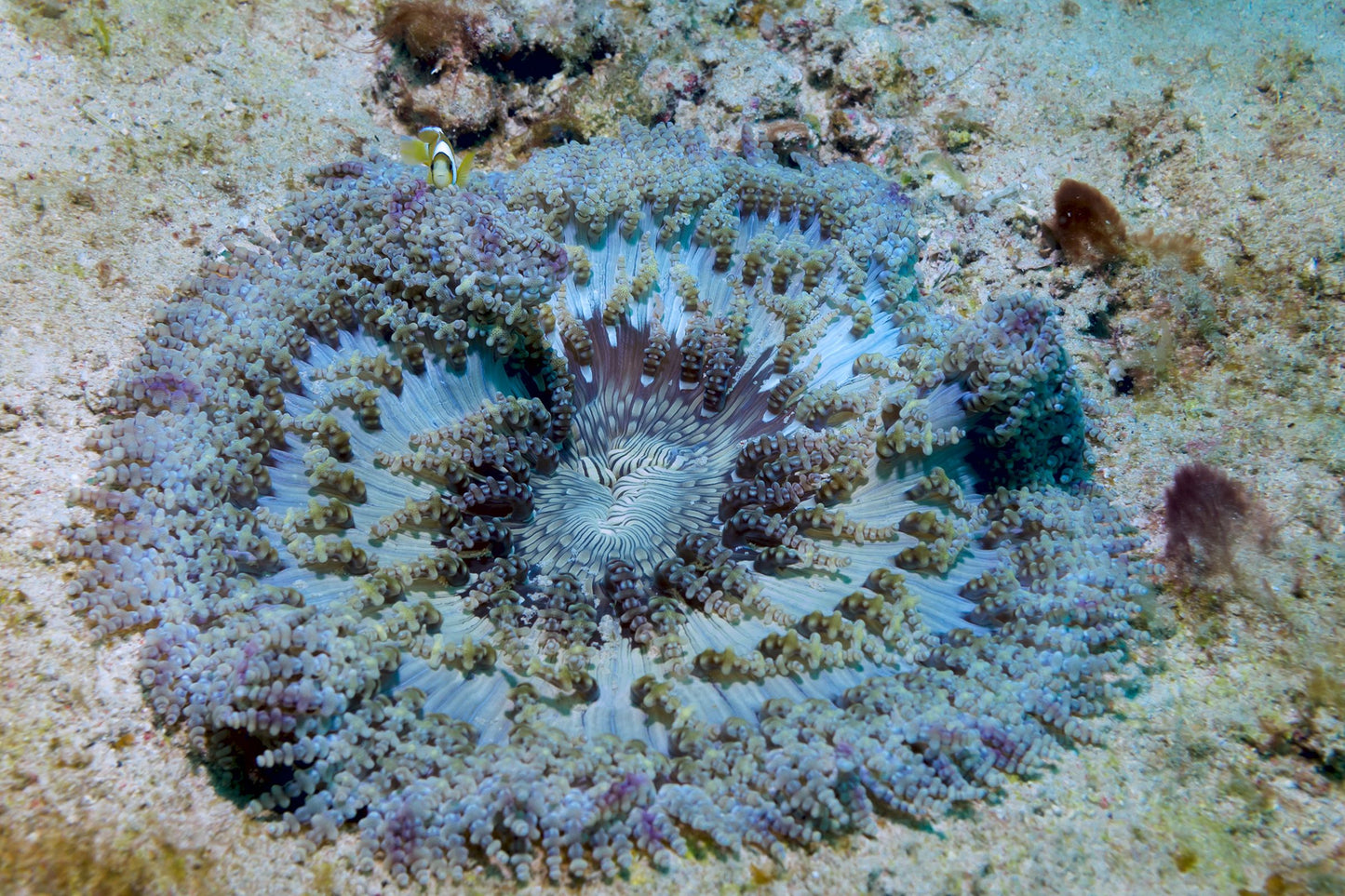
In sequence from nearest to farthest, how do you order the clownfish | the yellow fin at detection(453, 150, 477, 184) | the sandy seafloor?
the sandy seafloor < the clownfish < the yellow fin at detection(453, 150, 477, 184)

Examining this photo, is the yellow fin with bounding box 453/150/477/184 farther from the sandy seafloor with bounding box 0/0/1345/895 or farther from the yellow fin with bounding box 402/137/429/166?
the sandy seafloor with bounding box 0/0/1345/895

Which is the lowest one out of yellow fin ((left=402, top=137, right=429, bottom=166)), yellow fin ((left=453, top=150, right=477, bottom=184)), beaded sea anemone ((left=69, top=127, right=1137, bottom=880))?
beaded sea anemone ((left=69, top=127, right=1137, bottom=880))

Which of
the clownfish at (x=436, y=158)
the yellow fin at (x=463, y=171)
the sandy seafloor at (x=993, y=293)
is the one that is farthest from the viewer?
the yellow fin at (x=463, y=171)

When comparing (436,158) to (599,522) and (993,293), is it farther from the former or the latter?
(993,293)

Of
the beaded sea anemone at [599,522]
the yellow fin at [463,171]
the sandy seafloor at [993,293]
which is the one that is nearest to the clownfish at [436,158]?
the yellow fin at [463,171]

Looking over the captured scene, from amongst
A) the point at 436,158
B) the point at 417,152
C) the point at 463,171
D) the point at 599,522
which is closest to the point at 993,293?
the point at 599,522

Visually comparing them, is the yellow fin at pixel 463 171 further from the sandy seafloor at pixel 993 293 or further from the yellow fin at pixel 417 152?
the sandy seafloor at pixel 993 293

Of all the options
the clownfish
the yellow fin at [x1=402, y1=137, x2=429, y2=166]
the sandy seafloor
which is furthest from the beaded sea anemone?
the yellow fin at [x1=402, y1=137, x2=429, y2=166]
